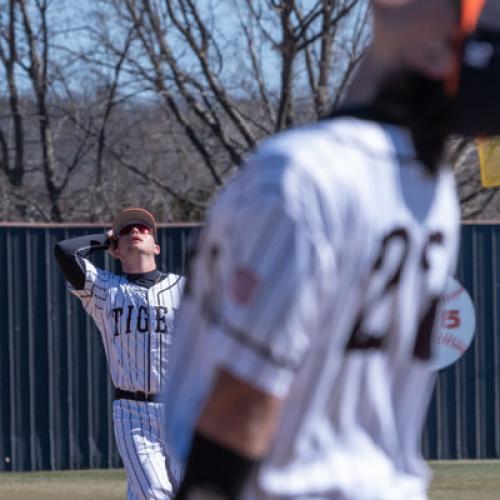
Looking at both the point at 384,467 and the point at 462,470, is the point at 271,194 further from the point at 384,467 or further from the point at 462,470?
the point at 462,470

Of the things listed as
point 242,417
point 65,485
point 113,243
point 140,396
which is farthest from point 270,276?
point 65,485

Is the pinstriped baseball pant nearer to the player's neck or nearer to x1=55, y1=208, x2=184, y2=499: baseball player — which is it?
x1=55, y1=208, x2=184, y2=499: baseball player

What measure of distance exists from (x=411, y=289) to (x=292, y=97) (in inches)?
728

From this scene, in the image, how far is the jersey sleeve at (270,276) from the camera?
219cm

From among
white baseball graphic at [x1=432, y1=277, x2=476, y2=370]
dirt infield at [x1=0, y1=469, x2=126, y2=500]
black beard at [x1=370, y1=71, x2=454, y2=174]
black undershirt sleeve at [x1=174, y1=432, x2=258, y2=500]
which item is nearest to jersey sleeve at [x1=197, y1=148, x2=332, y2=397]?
black undershirt sleeve at [x1=174, y1=432, x2=258, y2=500]

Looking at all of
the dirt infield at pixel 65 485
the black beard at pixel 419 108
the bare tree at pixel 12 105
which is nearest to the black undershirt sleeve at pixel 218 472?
the black beard at pixel 419 108

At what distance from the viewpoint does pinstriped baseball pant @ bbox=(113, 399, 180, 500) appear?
8.64 meters

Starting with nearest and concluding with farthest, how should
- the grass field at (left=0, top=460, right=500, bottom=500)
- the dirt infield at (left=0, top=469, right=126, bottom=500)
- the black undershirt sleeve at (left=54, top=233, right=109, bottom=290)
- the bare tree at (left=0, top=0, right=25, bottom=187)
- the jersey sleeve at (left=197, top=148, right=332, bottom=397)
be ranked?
the jersey sleeve at (left=197, top=148, right=332, bottom=397), the black undershirt sleeve at (left=54, top=233, right=109, bottom=290), the grass field at (left=0, top=460, right=500, bottom=500), the dirt infield at (left=0, top=469, right=126, bottom=500), the bare tree at (left=0, top=0, right=25, bottom=187)

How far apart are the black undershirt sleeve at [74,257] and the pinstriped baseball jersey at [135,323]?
0.30 feet

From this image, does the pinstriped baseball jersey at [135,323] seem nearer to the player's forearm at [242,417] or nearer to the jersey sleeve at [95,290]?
the jersey sleeve at [95,290]

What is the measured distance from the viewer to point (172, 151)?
78.3ft

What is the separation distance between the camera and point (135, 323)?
9.17 meters

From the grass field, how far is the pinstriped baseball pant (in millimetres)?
3493

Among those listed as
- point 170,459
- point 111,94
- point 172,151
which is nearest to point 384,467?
point 170,459
